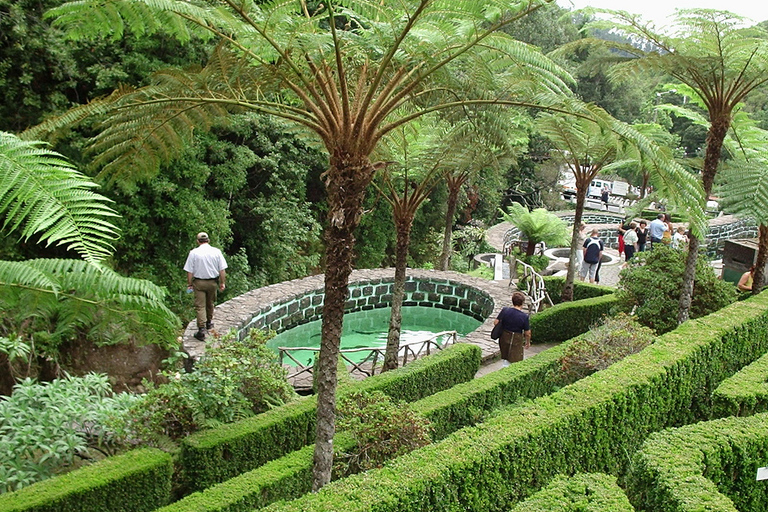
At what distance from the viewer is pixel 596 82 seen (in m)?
27.9

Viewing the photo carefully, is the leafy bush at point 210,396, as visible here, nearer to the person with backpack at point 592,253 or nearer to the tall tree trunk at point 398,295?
the tall tree trunk at point 398,295

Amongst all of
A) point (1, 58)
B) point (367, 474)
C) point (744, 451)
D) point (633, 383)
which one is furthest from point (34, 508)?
point (1, 58)

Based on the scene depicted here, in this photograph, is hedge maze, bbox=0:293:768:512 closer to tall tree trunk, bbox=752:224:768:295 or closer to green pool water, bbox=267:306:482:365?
tall tree trunk, bbox=752:224:768:295

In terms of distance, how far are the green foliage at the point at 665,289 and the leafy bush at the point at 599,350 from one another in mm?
1274

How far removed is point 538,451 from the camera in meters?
4.80

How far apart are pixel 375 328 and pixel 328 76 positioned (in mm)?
7259

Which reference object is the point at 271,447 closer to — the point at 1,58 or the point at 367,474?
the point at 367,474

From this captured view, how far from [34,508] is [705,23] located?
757 centimetres

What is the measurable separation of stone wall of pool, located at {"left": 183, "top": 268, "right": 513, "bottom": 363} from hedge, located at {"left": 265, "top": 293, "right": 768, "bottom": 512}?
2.46m

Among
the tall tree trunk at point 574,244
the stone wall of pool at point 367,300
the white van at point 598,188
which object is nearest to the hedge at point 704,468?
the stone wall of pool at point 367,300

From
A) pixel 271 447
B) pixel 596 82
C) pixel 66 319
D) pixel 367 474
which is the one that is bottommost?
pixel 271 447

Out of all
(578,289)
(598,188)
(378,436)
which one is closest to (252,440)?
(378,436)

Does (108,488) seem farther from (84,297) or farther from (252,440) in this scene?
(84,297)

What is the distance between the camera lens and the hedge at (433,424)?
4.29m
